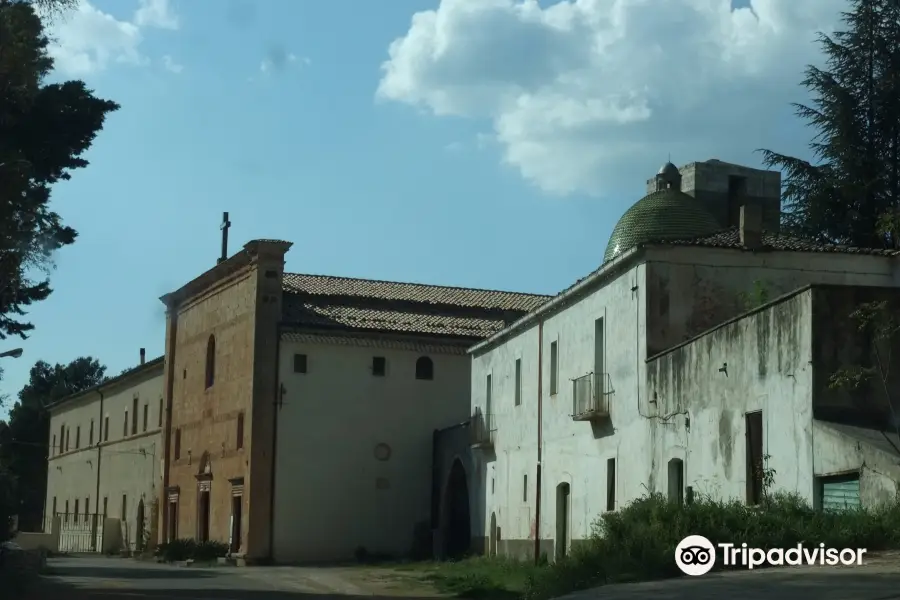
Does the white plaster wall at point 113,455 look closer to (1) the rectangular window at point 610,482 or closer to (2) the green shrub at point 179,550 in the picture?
(2) the green shrub at point 179,550

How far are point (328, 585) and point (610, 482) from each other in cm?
688

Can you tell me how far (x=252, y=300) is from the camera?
4241 cm

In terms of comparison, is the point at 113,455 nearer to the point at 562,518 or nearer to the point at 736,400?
the point at 562,518

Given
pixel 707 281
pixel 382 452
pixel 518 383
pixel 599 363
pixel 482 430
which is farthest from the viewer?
pixel 382 452

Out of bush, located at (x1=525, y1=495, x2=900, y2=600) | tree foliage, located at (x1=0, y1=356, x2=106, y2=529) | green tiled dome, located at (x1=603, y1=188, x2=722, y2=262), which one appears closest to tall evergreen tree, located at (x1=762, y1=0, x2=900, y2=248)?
green tiled dome, located at (x1=603, y1=188, x2=722, y2=262)

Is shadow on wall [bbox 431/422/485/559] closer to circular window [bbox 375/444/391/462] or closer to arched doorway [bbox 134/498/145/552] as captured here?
circular window [bbox 375/444/391/462]

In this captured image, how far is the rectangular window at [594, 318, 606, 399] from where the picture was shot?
26.7m

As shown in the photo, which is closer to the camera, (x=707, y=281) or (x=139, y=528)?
(x=707, y=281)

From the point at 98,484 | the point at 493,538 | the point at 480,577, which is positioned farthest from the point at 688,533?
the point at 98,484

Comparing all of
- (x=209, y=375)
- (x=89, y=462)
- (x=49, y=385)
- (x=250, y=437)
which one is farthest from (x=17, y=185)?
(x=49, y=385)

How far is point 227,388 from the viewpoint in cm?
4472

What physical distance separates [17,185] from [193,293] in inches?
1178

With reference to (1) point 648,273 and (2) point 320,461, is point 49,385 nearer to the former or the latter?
(2) point 320,461

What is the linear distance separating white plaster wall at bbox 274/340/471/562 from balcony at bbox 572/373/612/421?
15539 millimetres
